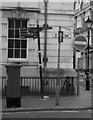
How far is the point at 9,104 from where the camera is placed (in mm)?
11625

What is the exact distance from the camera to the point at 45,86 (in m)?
14.8

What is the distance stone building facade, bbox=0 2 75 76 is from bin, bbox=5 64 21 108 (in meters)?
3.54

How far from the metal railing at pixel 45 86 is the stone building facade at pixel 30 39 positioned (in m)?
0.41

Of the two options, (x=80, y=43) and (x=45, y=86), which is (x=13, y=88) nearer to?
(x=45, y=86)

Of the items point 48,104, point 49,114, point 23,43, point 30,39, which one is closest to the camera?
point 49,114

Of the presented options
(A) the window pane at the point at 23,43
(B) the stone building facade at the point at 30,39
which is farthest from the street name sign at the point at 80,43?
(A) the window pane at the point at 23,43

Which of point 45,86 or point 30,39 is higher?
point 30,39

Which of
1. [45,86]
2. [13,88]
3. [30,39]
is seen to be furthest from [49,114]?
[30,39]

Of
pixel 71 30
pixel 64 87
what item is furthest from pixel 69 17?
pixel 64 87

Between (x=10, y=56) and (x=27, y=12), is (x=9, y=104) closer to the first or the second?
(x=10, y=56)

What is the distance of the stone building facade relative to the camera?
608 inches

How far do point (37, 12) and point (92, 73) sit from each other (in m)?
21.5

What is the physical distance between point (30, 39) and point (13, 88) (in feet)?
15.3

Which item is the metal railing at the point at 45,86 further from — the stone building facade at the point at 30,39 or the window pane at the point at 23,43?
the window pane at the point at 23,43
